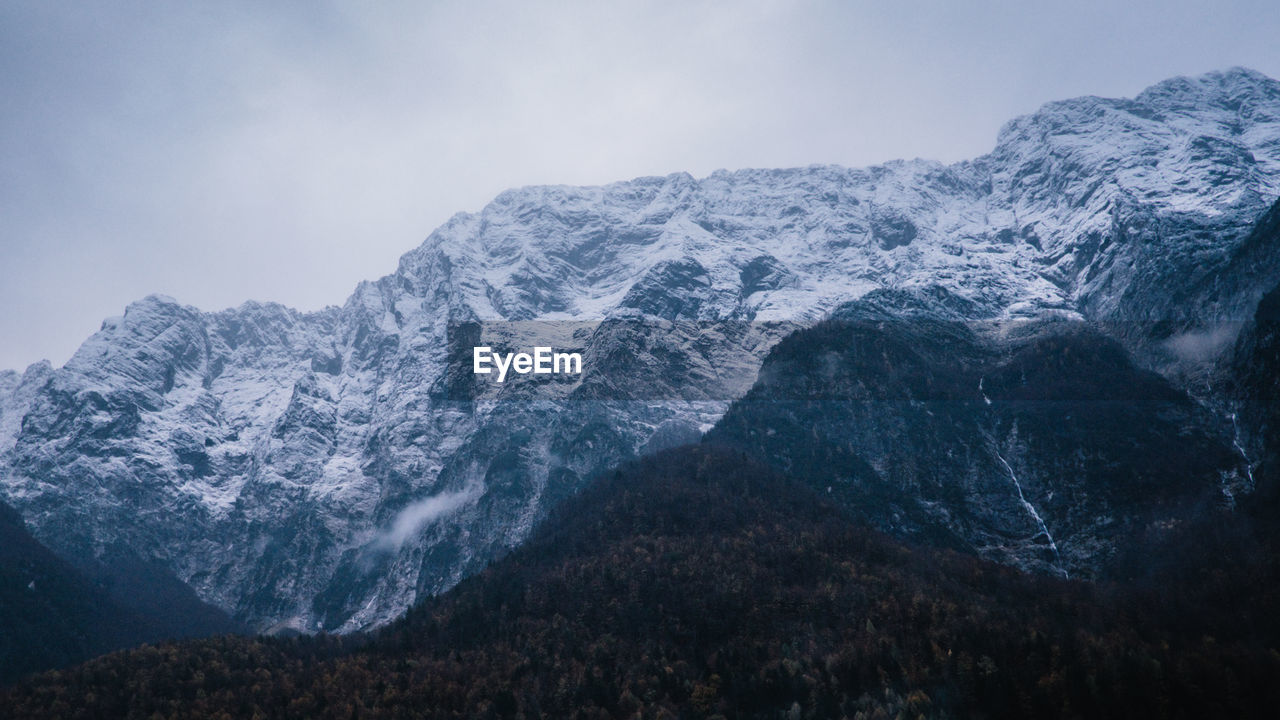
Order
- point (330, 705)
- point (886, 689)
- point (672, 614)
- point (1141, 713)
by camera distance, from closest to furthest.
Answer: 1. point (1141, 713)
2. point (886, 689)
3. point (330, 705)
4. point (672, 614)

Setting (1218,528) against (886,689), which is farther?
(1218,528)

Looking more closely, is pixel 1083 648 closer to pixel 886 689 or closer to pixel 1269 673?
pixel 1269 673

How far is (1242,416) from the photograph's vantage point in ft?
556

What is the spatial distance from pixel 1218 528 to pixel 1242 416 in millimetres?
47110

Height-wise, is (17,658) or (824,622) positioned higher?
(824,622)

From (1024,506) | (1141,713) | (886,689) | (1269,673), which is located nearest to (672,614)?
(886,689)

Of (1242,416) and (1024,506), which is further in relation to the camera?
(1024,506)

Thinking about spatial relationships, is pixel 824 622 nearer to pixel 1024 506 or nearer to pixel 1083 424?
pixel 1024 506

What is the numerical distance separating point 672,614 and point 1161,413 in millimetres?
146780

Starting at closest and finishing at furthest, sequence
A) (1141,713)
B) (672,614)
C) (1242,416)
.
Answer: (1141,713) → (672,614) → (1242,416)

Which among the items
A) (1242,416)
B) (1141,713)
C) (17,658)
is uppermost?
(1242,416)

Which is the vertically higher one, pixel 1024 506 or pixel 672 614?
pixel 1024 506

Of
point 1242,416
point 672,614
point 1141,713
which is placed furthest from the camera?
point 1242,416

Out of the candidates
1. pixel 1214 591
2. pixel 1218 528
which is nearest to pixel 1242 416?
pixel 1218 528
